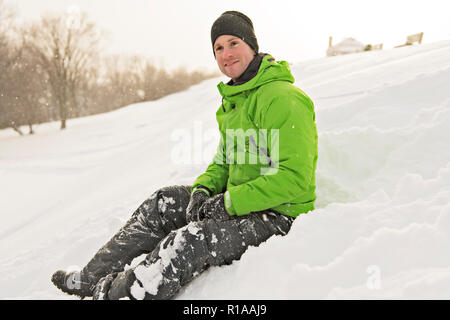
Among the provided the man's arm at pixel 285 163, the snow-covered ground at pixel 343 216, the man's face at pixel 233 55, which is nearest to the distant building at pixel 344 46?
the snow-covered ground at pixel 343 216

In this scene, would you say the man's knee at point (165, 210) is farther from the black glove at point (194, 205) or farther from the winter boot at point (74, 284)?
the winter boot at point (74, 284)

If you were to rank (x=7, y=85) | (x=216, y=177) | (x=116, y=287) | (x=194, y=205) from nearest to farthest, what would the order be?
(x=116, y=287) → (x=194, y=205) → (x=216, y=177) → (x=7, y=85)

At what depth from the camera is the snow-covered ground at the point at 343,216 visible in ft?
3.73

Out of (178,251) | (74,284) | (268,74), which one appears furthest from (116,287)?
(268,74)

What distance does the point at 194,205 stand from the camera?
5.55 feet

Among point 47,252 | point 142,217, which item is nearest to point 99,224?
point 47,252

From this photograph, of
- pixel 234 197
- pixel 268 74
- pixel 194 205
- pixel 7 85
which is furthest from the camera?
pixel 7 85

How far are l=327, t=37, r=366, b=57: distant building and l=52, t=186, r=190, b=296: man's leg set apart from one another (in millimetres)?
18677

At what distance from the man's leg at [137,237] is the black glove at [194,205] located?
0.14 m

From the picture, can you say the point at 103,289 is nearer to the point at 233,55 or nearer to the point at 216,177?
the point at 216,177

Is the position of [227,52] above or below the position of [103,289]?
above

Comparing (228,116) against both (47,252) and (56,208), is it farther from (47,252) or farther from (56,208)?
(56,208)

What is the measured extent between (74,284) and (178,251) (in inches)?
29.2

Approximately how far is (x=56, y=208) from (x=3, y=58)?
1280cm
